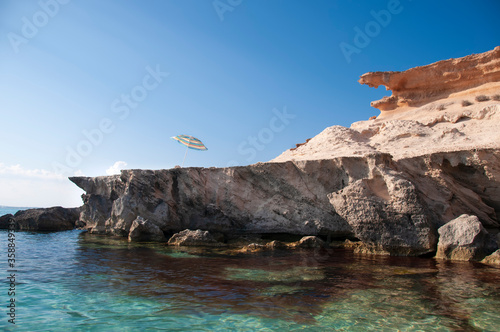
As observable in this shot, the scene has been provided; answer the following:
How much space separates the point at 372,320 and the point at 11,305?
7.41 meters

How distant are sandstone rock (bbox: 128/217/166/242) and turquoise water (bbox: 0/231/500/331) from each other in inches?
240

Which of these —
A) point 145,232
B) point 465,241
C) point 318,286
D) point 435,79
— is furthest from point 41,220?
point 435,79

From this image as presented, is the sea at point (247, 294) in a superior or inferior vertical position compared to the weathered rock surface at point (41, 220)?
inferior

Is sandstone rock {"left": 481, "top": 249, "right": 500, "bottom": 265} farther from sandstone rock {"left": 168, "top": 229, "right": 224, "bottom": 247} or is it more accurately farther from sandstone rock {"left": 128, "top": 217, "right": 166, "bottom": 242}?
sandstone rock {"left": 128, "top": 217, "right": 166, "bottom": 242}

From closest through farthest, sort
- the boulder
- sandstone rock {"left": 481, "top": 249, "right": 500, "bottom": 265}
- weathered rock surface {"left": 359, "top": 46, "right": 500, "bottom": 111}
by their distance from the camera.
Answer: sandstone rock {"left": 481, "top": 249, "right": 500, "bottom": 265} < the boulder < weathered rock surface {"left": 359, "top": 46, "right": 500, "bottom": 111}

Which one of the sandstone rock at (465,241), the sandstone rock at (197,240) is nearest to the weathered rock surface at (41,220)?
the sandstone rock at (197,240)

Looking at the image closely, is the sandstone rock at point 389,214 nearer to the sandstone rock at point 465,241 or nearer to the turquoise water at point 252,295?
the sandstone rock at point 465,241

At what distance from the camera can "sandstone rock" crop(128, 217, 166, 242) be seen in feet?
61.6

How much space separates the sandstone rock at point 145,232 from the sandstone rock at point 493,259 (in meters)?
15.5

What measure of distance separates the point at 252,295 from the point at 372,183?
29.8 ft

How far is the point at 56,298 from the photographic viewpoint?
7473 millimetres

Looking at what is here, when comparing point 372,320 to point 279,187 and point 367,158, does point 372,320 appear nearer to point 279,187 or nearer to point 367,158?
point 367,158

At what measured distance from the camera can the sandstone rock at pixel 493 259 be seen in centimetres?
1161

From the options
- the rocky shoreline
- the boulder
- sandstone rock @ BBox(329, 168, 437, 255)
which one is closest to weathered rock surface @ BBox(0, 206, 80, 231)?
the rocky shoreline
